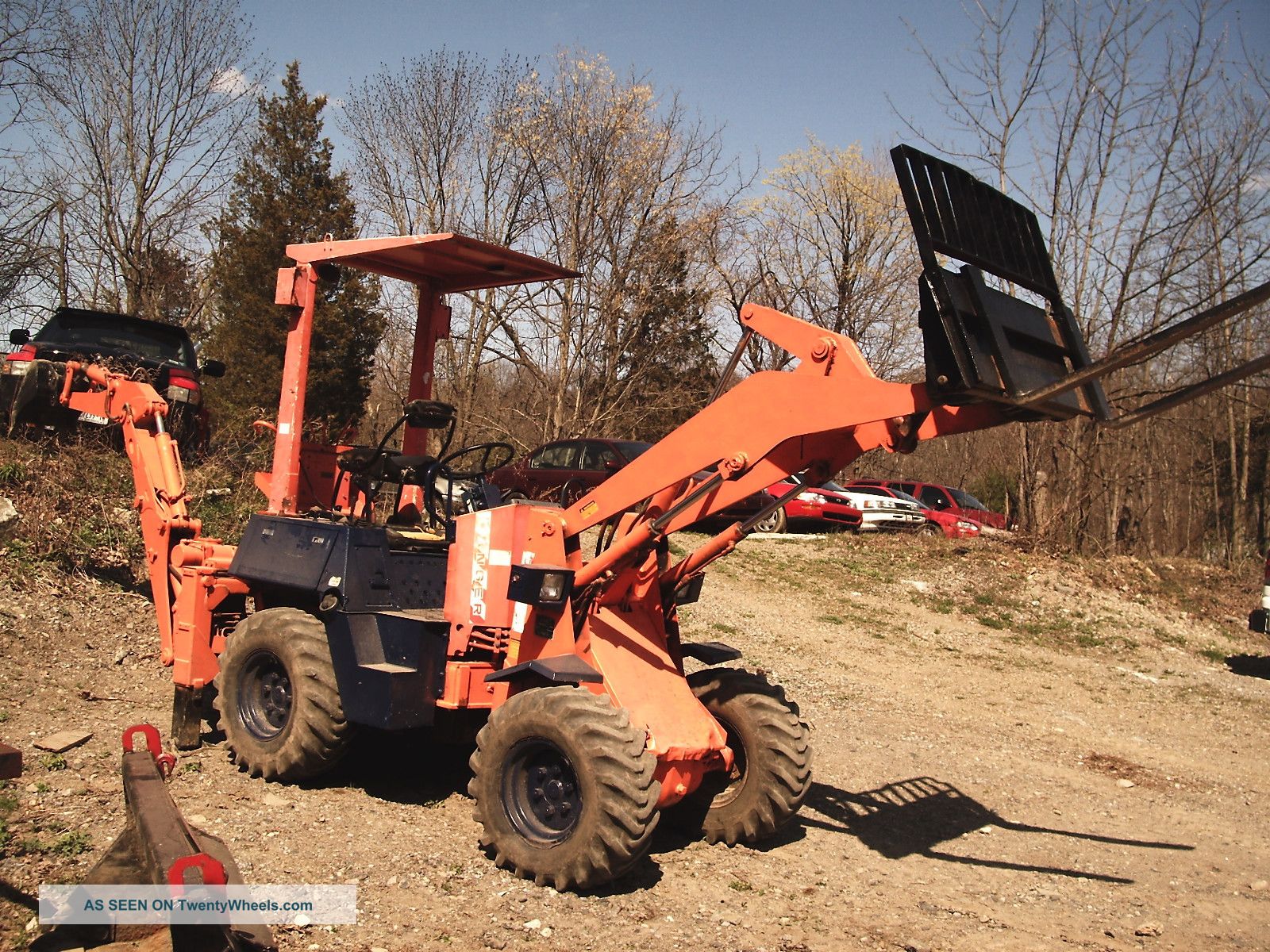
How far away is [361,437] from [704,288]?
9638mm

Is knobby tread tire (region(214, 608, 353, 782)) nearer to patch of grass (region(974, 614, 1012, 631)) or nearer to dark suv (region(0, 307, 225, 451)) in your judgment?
dark suv (region(0, 307, 225, 451))

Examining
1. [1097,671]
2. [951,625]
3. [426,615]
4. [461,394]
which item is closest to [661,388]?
[461,394]

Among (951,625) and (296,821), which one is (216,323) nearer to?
(951,625)

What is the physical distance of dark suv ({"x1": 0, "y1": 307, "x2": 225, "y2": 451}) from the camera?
10.3m

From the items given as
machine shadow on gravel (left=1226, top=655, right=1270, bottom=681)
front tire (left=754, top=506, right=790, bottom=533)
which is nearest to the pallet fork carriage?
machine shadow on gravel (left=1226, top=655, right=1270, bottom=681)

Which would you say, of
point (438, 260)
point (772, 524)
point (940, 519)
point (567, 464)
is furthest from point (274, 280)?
point (438, 260)

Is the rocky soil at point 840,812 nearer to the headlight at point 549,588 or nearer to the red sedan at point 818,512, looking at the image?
the headlight at point 549,588

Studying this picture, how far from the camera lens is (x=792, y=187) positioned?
32438mm

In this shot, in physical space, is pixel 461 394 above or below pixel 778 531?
above

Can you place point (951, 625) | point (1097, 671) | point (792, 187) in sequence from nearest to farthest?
point (1097, 671), point (951, 625), point (792, 187)

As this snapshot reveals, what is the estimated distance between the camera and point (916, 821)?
6910mm

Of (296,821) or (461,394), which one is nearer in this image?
(296,821)

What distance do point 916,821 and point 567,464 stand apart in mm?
11027

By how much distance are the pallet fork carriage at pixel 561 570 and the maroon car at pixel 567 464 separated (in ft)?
28.9
